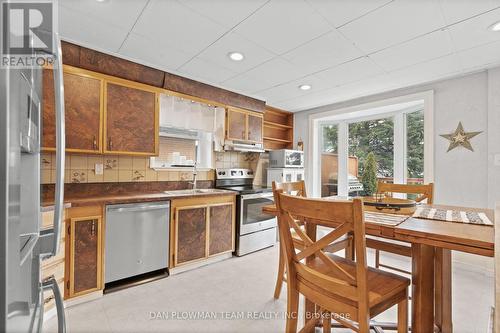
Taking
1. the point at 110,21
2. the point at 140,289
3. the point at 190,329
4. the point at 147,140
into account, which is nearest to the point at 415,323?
the point at 190,329

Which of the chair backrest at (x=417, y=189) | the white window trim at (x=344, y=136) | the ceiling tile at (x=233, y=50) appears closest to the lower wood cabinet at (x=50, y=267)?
the ceiling tile at (x=233, y=50)

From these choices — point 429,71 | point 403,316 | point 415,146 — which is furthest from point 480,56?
point 403,316

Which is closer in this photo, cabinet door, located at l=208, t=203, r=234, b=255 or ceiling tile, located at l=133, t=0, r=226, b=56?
ceiling tile, located at l=133, t=0, r=226, b=56

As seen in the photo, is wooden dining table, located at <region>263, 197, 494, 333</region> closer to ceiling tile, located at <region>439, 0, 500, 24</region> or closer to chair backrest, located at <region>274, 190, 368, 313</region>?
chair backrest, located at <region>274, 190, 368, 313</region>

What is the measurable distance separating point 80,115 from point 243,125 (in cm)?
205

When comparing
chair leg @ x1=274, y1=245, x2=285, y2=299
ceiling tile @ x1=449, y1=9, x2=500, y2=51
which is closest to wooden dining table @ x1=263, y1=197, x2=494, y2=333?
chair leg @ x1=274, y1=245, x2=285, y2=299

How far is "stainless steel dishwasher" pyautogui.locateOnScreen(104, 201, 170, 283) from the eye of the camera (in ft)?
7.18

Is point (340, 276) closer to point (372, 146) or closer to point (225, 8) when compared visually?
point (225, 8)

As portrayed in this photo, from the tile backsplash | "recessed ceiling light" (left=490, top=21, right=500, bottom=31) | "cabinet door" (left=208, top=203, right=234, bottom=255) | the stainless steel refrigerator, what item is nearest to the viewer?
the stainless steel refrigerator

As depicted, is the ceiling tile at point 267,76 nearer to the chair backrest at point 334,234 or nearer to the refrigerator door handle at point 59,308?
the chair backrest at point 334,234

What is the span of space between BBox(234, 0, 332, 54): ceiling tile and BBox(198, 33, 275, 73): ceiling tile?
0.10 meters

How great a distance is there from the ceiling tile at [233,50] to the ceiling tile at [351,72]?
823 mm

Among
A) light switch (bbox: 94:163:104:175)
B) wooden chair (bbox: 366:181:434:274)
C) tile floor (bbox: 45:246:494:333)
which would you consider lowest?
tile floor (bbox: 45:246:494:333)

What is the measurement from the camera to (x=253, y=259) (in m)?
3.08
